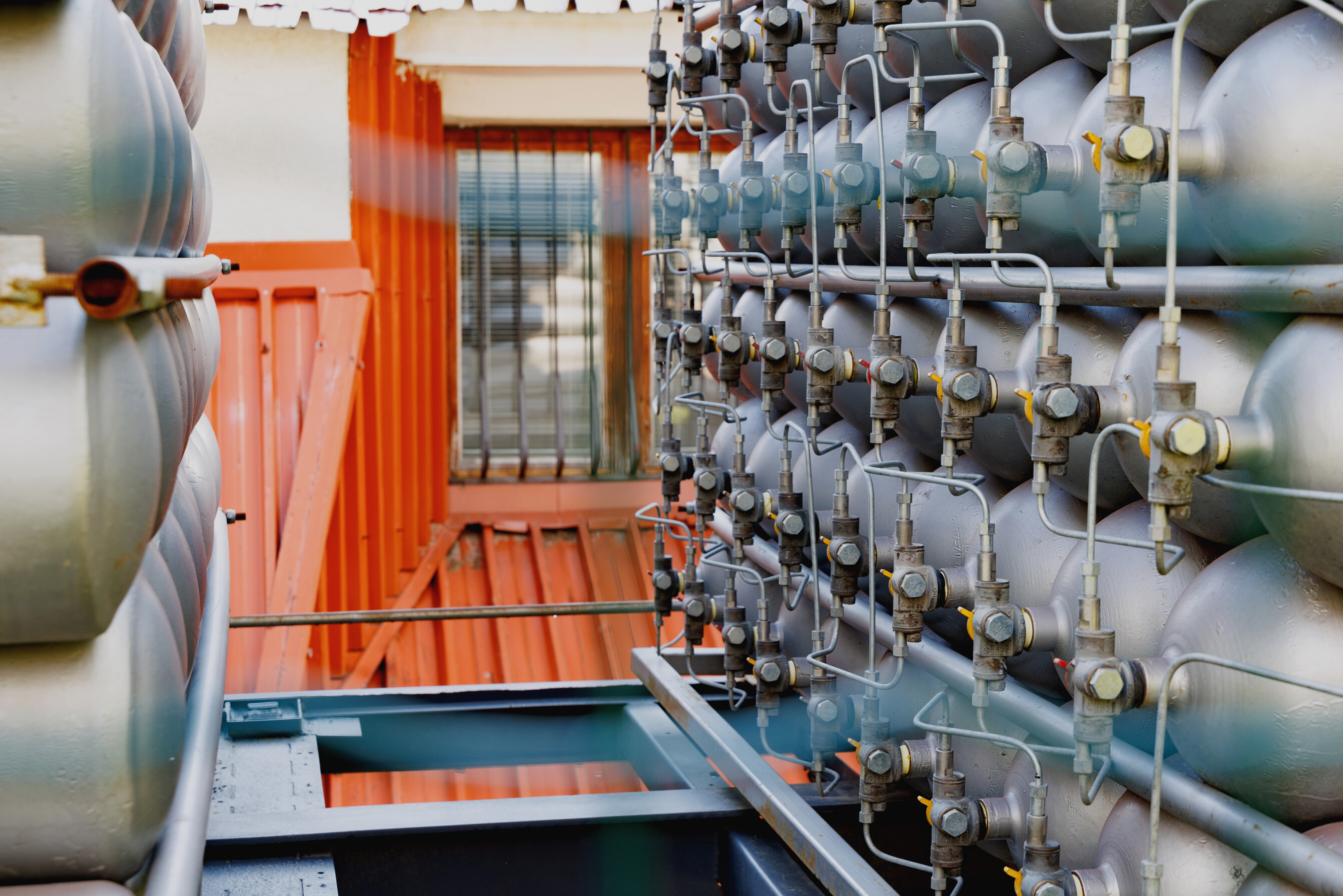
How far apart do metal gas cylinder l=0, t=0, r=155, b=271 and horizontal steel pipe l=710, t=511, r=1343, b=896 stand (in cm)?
107

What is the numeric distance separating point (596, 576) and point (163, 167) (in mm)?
4708

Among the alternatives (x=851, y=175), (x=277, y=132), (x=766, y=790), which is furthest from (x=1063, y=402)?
(x=277, y=132)

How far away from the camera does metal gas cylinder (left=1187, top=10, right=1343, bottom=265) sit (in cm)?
108

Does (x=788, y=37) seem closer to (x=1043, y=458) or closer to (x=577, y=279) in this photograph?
(x=1043, y=458)

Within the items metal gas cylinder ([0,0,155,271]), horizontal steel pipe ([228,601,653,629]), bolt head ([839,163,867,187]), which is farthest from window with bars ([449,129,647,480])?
metal gas cylinder ([0,0,155,271])

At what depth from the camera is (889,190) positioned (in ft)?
6.28

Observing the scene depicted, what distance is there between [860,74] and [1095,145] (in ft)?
Answer: 2.78

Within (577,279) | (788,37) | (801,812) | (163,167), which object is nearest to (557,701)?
(801,812)

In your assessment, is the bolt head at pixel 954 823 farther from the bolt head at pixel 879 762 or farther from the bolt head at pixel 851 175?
the bolt head at pixel 851 175

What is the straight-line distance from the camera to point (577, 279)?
6.49 metres

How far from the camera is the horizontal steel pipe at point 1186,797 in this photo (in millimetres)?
1106

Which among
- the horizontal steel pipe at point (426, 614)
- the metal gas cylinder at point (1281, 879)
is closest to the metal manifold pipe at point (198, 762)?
the metal gas cylinder at point (1281, 879)

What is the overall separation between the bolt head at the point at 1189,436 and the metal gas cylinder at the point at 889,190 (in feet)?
2.75

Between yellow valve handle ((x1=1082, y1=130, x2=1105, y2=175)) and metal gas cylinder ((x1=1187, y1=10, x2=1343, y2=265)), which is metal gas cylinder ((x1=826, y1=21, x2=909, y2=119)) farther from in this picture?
metal gas cylinder ((x1=1187, y1=10, x2=1343, y2=265))
